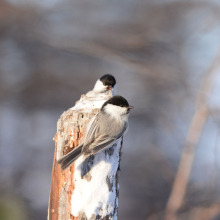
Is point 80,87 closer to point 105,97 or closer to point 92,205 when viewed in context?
point 105,97

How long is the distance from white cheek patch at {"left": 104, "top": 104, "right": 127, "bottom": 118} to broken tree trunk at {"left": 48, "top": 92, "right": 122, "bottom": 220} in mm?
87

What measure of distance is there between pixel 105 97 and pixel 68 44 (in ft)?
7.08

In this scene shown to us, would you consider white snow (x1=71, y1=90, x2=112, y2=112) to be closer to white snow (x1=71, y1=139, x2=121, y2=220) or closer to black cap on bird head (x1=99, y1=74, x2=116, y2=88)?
white snow (x1=71, y1=139, x2=121, y2=220)

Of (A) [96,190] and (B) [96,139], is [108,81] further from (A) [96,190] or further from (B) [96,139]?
(A) [96,190]

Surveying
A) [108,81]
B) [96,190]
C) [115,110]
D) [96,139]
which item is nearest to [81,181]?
[96,190]

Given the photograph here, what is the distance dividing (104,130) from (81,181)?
26 cm

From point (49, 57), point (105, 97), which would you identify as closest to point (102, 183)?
point (105, 97)

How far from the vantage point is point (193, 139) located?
2.87 m

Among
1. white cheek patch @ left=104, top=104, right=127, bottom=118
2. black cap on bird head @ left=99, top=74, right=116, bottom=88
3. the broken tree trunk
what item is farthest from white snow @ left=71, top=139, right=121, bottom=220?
black cap on bird head @ left=99, top=74, right=116, bottom=88

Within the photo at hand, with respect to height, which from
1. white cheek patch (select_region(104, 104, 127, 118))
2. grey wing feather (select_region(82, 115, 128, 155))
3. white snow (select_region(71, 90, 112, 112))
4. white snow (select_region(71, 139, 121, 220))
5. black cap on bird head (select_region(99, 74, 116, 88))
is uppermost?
black cap on bird head (select_region(99, 74, 116, 88))

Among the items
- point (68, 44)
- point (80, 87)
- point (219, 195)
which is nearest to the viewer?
point (219, 195)

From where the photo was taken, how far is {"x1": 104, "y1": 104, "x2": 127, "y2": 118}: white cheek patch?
4.12 ft

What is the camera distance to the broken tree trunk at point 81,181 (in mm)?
1089

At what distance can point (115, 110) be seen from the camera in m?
1.30
